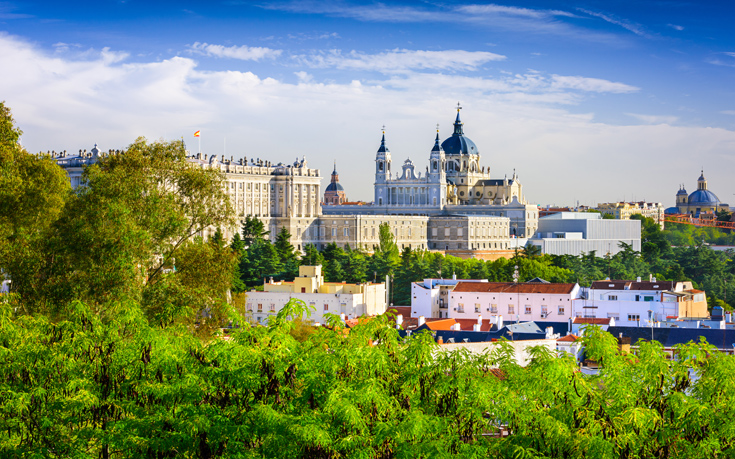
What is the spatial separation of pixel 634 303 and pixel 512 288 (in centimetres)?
649

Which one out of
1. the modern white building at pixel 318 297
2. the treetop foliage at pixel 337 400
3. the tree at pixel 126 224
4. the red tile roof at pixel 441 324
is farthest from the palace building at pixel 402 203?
the treetop foliage at pixel 337 400

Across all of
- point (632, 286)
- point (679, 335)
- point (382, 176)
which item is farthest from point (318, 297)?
point (382, 176)

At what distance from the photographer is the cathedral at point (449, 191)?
Answer: 142m

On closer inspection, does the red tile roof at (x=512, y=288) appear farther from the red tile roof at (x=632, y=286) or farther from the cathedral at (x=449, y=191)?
the cathedral at (x=449, y=191)

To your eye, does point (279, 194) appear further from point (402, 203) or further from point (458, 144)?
point (458, 144)

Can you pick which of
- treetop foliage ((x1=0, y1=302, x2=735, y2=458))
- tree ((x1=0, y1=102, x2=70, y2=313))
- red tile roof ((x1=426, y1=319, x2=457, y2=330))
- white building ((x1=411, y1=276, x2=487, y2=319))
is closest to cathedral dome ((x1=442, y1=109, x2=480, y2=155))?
white building ((x1=411, y1=276, x2=487, y2=319))

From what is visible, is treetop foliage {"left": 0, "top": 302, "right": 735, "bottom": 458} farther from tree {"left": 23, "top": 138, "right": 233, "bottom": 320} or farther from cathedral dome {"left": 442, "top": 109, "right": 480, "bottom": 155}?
cathedral dome {"left": 442, "top": 109, "right": 480, "bottom": 155}

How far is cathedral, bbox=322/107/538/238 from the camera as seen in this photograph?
14225 cm

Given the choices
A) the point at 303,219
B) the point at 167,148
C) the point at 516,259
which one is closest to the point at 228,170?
the point at 303,219

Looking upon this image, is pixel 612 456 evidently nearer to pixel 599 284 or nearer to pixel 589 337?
pixel 589 337

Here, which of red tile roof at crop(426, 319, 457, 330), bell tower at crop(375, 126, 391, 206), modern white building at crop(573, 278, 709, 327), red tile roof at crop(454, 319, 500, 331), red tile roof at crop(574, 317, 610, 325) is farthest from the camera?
bell tower at crop(375, 126, 391, 206)

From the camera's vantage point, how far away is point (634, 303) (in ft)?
190

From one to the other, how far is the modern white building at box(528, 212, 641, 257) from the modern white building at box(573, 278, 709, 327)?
7236 centimetres

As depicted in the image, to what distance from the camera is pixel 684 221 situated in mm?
189375
